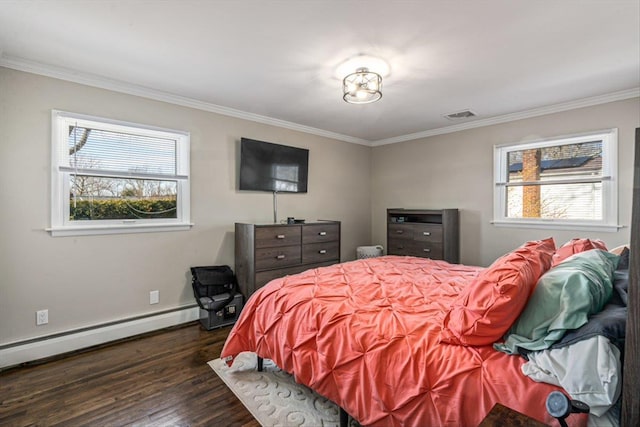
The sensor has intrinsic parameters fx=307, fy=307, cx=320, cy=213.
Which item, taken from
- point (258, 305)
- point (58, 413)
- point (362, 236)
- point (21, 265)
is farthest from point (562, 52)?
point (21, 265)

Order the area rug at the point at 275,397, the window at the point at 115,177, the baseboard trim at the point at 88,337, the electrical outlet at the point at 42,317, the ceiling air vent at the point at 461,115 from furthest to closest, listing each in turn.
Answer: the ceiling air vent at the point at 461,115 → the window at the point at 115,177 → the electrical outlet at the point at 42,317 → the baseboard trim at the point at 88,337 → the area rug at the point at 275,397

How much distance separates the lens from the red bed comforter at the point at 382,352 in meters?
1.25

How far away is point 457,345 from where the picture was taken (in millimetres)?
1420

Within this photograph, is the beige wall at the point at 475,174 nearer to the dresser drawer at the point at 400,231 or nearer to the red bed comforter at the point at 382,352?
the dresser drawer at the point at 400,231

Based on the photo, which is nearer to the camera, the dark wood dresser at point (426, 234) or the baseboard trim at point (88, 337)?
the baseboard trim at point (88, 337)

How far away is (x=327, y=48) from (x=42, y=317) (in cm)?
322

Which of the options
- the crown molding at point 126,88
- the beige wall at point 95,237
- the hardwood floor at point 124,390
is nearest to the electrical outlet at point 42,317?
the beige wall at point 95,237

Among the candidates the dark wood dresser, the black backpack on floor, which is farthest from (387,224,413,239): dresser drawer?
the black backpack on floor

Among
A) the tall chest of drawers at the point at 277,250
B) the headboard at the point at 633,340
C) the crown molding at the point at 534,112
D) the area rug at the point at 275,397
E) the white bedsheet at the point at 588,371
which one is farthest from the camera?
the tall chest of drawers at the point at 277,250

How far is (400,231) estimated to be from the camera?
4469 mm

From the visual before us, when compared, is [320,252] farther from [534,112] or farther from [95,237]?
[534,112]

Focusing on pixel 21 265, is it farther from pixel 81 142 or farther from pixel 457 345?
pixel 457 345

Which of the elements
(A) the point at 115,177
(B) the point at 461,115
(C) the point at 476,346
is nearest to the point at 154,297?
(A) the point at 115,177

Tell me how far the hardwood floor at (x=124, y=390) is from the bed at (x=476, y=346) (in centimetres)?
61
